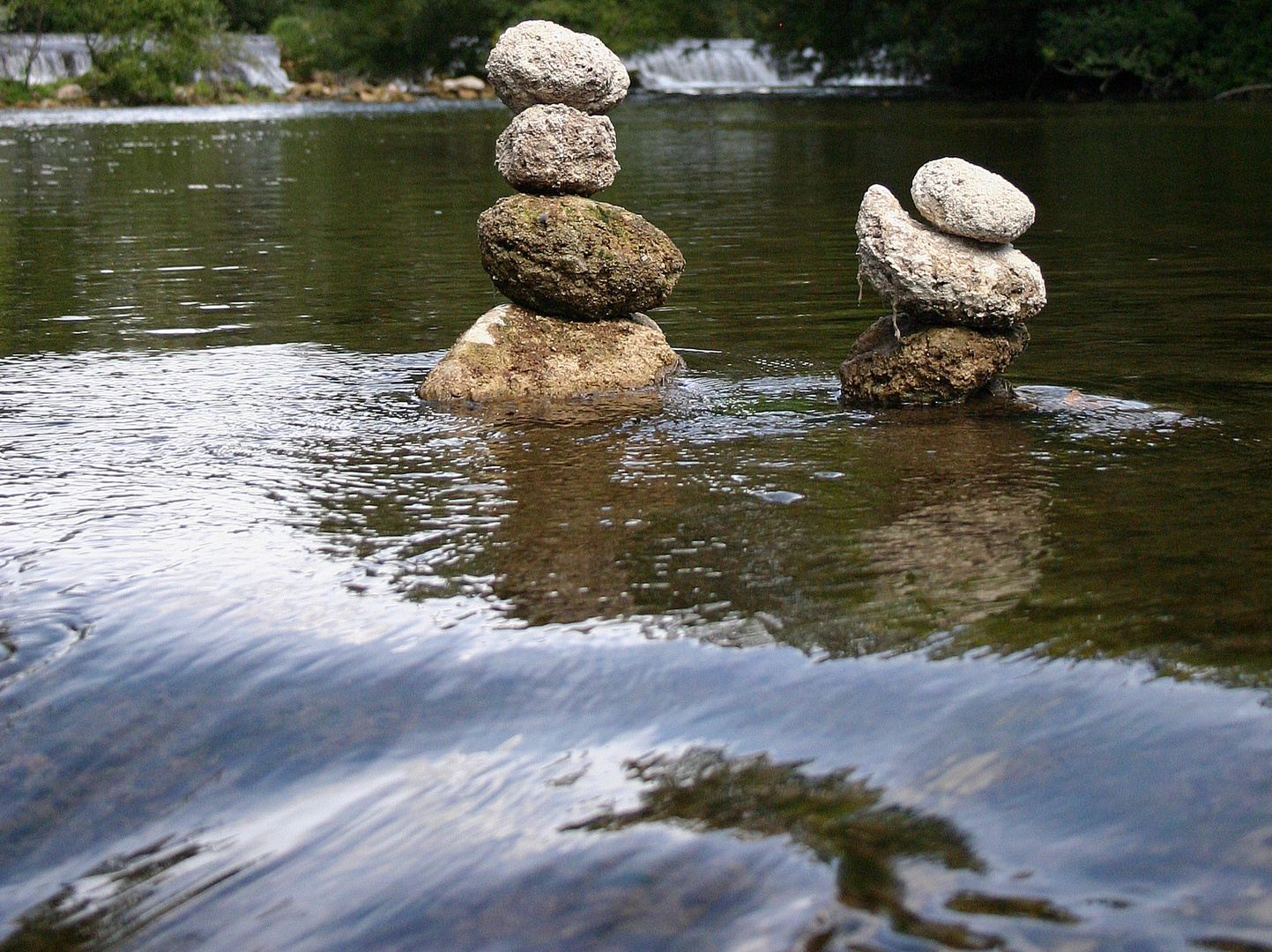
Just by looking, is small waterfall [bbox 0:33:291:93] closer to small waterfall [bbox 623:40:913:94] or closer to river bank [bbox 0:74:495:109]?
river bank [bbox 0:74:495:109]

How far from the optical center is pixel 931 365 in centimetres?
823

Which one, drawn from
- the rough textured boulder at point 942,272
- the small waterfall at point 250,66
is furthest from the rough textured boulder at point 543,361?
the small waterfall at point 250,66

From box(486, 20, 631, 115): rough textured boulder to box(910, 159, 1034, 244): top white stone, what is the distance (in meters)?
2.52

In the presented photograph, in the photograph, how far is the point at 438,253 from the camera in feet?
52.8

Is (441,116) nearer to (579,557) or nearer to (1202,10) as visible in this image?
(1202,10)

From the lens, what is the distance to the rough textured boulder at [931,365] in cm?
820

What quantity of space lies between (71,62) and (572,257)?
61.1m

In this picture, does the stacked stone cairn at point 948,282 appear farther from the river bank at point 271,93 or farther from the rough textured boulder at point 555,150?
the river bank at point 271,93

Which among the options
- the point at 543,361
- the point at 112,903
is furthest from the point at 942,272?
the point at 112,903

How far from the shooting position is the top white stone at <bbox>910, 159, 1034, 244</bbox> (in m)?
7.87

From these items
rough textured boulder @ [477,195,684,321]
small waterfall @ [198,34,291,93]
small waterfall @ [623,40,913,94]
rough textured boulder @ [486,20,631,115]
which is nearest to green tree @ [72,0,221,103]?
small waterfall @ [198,34,291,93]

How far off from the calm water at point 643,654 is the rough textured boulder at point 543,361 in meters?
0.35

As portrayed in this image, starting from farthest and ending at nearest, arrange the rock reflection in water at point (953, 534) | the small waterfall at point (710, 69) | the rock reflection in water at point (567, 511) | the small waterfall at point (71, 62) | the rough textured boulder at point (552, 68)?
the small waterfall at point (710, 69), the small waterfall at point (71, 62), the rough textured boulder at point (552, 68), the rock reflection in water at point (567, 511), the rock reflection in water at point (953, 534)

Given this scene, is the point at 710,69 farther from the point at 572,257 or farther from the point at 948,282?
the point at 948,282
